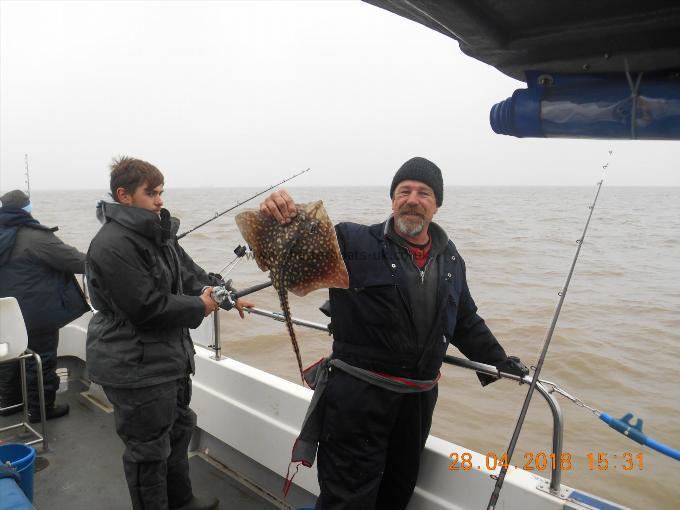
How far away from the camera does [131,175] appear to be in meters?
2.67

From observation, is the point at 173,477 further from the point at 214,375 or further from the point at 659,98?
the point at 659,98

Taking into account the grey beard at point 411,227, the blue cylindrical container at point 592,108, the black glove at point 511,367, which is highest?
the blue cylindrical container at point 592,108

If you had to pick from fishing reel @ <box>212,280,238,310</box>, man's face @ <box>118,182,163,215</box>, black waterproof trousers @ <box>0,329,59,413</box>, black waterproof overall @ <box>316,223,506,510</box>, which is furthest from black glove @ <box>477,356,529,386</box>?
black waterproof trousers @ <box>0,329,59,413</box>

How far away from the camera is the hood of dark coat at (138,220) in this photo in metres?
2.53

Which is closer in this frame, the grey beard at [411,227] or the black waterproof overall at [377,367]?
the black waterproof overall at [377,367]

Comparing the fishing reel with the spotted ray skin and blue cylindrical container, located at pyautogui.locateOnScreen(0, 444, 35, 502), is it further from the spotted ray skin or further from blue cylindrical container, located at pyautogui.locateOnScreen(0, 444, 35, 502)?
blue cylindrical container, located at pyautogui.locateOnScreen(0, 444, 35, 502)

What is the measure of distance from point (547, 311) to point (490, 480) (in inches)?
387

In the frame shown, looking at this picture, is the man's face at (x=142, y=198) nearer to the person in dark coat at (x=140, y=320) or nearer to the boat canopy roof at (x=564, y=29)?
the person in dark coat at (x=140, y=320)

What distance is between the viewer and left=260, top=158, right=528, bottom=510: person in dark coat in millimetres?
2311

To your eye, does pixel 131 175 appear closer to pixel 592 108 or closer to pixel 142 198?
pixel 142 198

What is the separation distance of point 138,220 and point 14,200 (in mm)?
2301

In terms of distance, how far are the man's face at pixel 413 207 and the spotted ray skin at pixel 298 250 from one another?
1.46ft

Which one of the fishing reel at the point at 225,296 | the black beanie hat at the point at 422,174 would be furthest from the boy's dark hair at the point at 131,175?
the black beanie hat at the point at 422,174

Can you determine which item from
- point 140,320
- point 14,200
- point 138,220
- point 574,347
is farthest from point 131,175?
point 574,347
